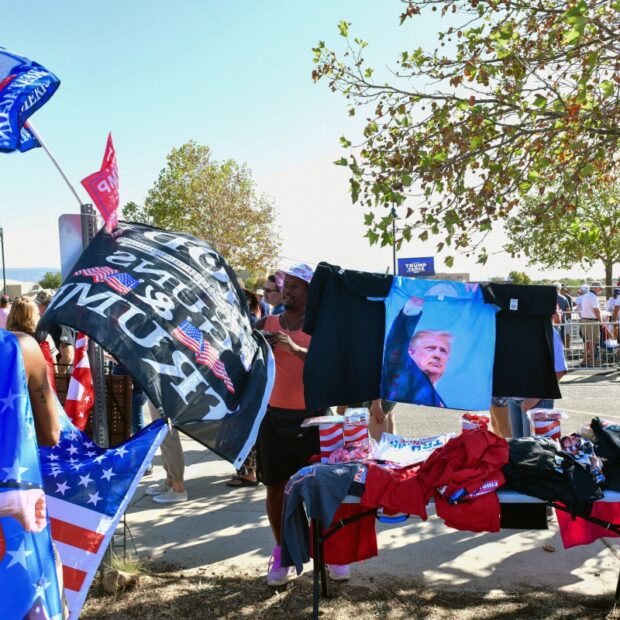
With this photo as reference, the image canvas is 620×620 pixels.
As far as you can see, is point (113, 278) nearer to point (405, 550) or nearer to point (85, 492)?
point (85, 492)

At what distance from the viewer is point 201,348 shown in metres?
3.48

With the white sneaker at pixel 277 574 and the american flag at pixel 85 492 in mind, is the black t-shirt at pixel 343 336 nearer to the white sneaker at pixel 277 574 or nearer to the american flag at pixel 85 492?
the white sneaker at pixel 277 574

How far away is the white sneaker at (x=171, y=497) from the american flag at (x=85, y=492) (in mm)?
2805

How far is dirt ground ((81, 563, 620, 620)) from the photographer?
12.2 feet

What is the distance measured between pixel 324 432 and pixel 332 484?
1.56ft

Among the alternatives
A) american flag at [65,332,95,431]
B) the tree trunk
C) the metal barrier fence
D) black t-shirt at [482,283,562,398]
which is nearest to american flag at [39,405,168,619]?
american flag at [65,332,95,431]

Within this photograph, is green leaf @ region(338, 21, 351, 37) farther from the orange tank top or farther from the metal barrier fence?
the metal barrier fence

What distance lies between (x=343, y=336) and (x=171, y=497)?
2802mm

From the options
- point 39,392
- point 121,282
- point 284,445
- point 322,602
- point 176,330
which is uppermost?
point 121,282

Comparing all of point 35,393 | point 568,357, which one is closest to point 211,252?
point 35,393

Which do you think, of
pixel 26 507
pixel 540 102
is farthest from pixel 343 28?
pixel 26 507

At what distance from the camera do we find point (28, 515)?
2.02m

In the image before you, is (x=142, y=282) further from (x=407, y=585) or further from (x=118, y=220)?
(x=407, y=585)

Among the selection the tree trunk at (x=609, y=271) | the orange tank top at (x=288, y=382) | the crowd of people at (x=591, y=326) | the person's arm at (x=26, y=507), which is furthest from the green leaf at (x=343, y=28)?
the tree trunk at (x=609, y=271)
